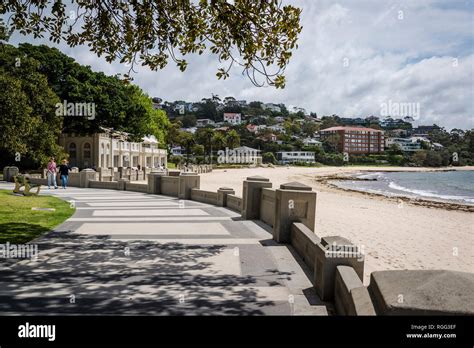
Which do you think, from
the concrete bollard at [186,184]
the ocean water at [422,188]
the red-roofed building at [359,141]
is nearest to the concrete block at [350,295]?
the concrete bollard at [186,184]

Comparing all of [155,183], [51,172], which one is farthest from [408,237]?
[51,172]

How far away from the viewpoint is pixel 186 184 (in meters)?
19.5

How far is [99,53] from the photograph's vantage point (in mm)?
9914

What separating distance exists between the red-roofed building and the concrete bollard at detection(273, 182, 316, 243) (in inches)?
5937

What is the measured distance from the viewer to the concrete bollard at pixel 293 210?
877 cm

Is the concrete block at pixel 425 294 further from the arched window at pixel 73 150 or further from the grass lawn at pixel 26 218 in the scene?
the arched window at pixel 73 150

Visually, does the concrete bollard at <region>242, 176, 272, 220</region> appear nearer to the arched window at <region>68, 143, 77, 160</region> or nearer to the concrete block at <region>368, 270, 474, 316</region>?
the concrete block at <region>368, 270, 474, 316</region>

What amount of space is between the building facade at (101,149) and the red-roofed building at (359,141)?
113 m

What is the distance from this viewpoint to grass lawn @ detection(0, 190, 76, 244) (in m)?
9.20

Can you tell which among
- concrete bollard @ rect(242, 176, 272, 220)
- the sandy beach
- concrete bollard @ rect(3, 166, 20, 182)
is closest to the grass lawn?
concrete bollard @ rect(242, 176, 272, 220)

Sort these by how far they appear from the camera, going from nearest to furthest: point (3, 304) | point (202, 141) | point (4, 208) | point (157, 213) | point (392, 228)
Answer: point (3, 304)
point (4, 208)
point (157, 213)
point (392, 228)
point (202, 141)
